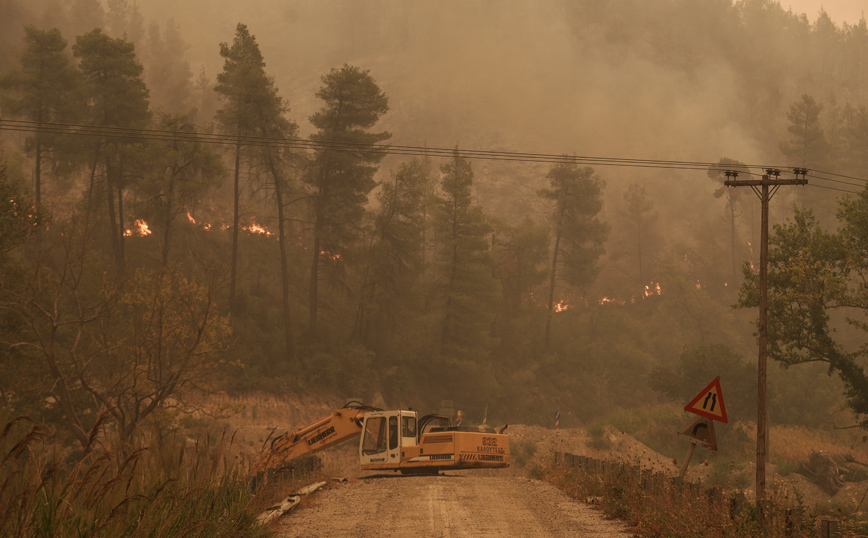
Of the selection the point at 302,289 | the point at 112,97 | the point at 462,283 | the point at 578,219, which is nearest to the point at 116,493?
the point at 112,97

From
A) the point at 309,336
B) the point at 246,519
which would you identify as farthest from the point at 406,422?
the point at 309,336

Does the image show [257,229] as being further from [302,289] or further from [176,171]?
[176,171]

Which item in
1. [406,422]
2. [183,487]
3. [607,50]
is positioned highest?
[607,50]

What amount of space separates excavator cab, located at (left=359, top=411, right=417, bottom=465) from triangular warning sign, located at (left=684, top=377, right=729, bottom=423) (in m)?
13.7

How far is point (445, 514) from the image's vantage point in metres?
14.2

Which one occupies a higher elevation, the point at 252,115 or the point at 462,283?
the point at 252,115

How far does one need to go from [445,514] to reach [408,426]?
12312 mm

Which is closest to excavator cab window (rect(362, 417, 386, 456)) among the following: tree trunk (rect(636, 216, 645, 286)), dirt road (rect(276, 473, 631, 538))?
dirt road (rect(276, 473, 631, 538))

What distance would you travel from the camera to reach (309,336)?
55375mm

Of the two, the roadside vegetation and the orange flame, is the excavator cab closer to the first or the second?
the roadside vegetation

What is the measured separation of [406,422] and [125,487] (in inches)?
765

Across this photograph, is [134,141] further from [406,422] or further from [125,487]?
[125,487]

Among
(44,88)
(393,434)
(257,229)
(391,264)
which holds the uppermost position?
(44,88)

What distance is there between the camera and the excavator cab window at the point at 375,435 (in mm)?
25612
